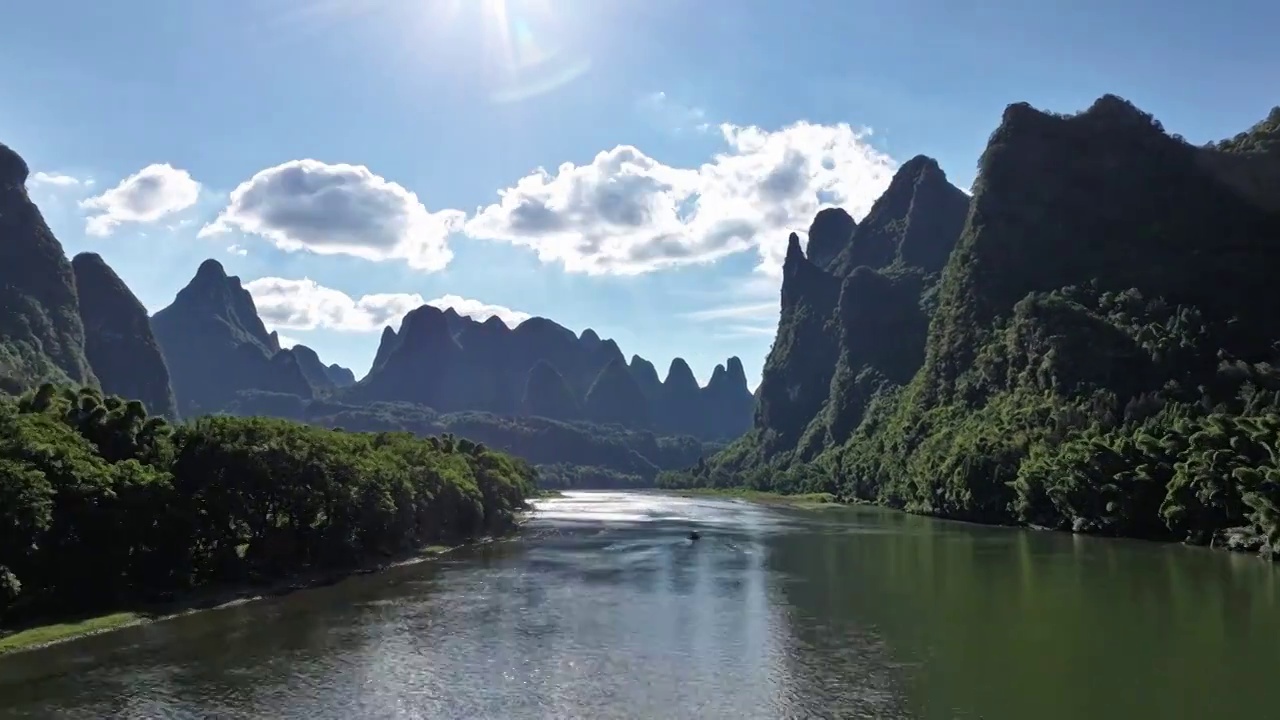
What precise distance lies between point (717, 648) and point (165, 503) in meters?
29.6

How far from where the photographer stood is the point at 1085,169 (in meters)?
166

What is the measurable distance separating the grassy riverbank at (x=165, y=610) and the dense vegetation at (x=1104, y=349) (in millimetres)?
62356

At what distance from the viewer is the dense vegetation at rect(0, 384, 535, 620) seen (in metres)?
42.1

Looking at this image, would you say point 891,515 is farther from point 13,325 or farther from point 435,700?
point 13,325

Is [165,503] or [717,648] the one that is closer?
[717,648]

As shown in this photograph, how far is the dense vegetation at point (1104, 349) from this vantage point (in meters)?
81.2

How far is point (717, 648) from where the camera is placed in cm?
4000

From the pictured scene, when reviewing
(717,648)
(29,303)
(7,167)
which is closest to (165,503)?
(717,648)

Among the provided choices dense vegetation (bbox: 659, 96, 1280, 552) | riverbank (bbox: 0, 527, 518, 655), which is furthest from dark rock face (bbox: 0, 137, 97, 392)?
dense vegetation (bbox: 659, 96, 1280, 552)

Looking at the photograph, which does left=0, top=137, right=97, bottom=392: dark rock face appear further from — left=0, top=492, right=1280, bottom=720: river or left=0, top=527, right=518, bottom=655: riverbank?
left=0, top=492, right=1280, bottom=720: river

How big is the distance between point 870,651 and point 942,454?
327ft

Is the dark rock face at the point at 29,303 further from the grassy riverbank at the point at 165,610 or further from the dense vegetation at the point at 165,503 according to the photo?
the grassy riverbank at the point at 165,610

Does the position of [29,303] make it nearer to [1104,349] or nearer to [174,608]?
[174,608]

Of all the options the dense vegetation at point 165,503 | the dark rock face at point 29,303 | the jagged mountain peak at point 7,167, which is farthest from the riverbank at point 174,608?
the jagged mountain peak at point 7,167
